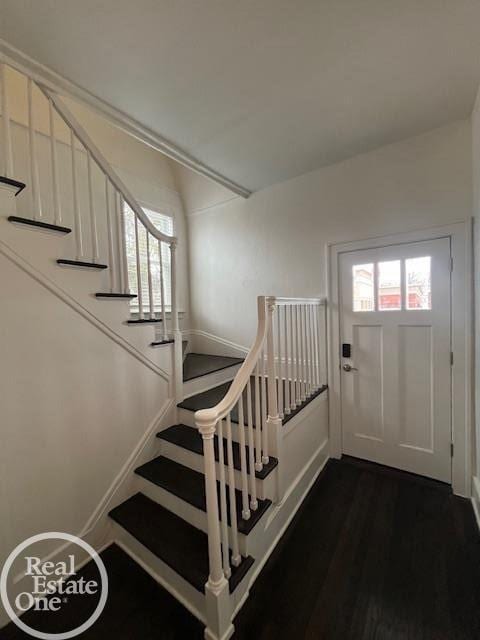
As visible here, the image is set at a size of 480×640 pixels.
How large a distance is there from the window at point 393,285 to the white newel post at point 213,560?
1862 millimetres

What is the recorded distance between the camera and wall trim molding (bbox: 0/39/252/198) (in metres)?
1.39

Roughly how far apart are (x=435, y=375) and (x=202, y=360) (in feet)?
7.48

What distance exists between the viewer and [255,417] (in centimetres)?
177

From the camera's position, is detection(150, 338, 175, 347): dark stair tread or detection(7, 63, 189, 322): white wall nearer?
detection(150, 338, 175, 347): dark stair tread

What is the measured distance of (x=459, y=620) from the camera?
1.21m

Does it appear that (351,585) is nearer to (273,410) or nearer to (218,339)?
(273,410)

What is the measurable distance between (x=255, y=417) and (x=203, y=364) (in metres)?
1.26

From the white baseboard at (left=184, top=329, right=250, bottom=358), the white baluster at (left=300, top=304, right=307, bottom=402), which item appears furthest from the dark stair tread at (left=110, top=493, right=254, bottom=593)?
the white baseboard at (left=184, top=329, right=250, bottom=358)

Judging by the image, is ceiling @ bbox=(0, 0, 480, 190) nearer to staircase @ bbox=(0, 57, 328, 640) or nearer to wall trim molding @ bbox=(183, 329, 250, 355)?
staircase @ bbox=(0, 57, 328, 640)

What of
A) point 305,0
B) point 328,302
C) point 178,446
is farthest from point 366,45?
point 178,446

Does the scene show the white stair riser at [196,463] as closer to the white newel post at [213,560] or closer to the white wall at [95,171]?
the white newel post at [213,560]

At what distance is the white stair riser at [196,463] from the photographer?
1.56m

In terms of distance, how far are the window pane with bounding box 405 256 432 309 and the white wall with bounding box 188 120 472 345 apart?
292 mm

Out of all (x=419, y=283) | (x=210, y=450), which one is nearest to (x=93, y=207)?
(x=210, y=450)
